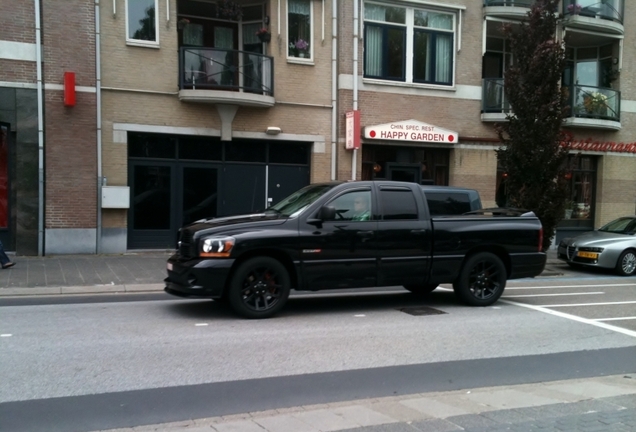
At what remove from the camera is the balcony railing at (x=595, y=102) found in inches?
809

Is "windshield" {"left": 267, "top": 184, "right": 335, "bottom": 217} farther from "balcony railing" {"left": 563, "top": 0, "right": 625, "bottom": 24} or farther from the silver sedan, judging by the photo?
"balcony railing" {"left": 563, "top": 0, "right": 625, "bottom": 24}

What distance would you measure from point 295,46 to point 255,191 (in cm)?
432

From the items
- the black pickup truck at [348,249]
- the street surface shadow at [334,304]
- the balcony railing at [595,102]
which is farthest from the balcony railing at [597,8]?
the street surface shadow at [334,304]

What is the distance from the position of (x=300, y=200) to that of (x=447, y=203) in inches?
97.8

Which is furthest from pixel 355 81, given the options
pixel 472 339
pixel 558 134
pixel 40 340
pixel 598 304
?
pixel 40 340

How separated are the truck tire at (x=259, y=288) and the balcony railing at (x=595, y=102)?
15599mm

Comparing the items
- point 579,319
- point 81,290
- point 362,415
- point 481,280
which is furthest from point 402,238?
point 81,290

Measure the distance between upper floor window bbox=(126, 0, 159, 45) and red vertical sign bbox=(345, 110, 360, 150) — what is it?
18.7 feet

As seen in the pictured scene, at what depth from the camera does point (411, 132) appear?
728 inches

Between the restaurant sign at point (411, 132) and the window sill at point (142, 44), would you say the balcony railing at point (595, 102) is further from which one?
the window sill at point (142, 44)

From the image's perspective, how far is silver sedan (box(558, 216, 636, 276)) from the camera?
14961 millimetres

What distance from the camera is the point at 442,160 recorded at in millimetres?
19656

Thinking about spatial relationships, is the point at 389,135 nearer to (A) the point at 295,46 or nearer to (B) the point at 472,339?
(A) the point at 295,46

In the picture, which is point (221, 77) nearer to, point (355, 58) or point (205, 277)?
point (355, 58)
